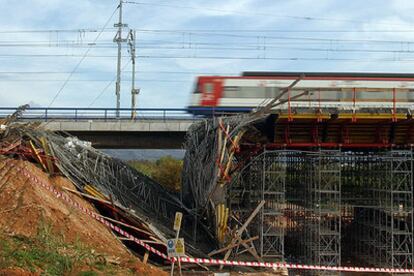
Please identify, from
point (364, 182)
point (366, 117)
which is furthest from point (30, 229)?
point (364, 182)

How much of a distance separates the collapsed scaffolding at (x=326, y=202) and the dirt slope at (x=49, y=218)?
6267mm

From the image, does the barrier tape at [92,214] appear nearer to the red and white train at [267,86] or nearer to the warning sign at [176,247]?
the warning sign at [176,247]

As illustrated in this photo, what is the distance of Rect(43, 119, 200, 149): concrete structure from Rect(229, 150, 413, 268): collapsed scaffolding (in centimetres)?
965

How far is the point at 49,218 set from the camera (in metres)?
12.6

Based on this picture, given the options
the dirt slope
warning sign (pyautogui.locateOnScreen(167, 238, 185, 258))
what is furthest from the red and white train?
warning sign (pyautogui.locateOnScreen(167, 238, 185, 258))

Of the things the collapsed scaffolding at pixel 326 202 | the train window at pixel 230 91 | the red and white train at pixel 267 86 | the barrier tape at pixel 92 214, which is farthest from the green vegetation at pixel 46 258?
the train window at pixel 230 91

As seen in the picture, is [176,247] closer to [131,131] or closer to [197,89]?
[131,131]

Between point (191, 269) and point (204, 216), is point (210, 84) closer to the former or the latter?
point (204, 216)

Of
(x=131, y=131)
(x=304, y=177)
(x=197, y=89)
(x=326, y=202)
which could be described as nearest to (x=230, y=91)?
(x=197, y=89)

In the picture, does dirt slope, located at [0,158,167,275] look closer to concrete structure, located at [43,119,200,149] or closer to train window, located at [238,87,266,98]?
concrete structure, located at [43,119,200,149]

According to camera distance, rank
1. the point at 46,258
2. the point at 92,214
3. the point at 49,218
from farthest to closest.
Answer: the point at 92,214 < the point at 49,218 < the point at 46,258

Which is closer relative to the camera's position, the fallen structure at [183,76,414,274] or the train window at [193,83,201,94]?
the fallen structure at [183,76,414,274]

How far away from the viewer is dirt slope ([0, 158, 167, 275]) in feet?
37.7

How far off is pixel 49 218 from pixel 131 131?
17.3 metres
